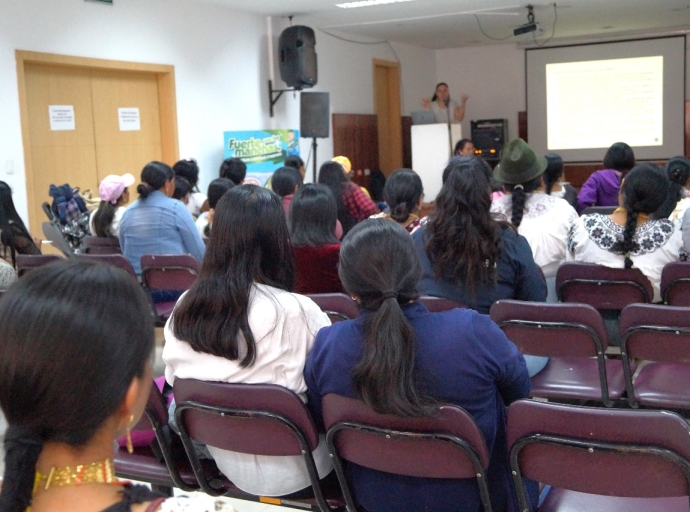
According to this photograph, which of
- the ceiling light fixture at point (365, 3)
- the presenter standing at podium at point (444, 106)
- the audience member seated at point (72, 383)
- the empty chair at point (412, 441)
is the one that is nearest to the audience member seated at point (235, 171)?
the ceiling light fixture at point (365, 3)

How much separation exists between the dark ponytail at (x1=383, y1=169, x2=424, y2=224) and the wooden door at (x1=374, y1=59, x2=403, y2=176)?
7369 mm

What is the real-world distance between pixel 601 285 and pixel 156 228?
246cm

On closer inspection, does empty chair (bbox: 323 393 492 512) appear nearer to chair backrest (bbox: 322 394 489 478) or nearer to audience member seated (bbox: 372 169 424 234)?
chair backrest (bbox: 322 394 489 478)

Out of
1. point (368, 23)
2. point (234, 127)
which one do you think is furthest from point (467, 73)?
point (234, 127)

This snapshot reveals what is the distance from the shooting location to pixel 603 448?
1.47 m

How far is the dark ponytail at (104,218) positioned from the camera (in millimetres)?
4762

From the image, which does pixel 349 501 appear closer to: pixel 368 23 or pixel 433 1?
pixel 433 1

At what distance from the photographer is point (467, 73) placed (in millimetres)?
12438

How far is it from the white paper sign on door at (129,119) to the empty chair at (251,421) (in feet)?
17.8

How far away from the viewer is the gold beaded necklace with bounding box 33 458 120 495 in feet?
3.03

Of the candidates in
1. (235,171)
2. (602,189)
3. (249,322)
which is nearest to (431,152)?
(602,189)

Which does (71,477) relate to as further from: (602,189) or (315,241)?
(602,189)

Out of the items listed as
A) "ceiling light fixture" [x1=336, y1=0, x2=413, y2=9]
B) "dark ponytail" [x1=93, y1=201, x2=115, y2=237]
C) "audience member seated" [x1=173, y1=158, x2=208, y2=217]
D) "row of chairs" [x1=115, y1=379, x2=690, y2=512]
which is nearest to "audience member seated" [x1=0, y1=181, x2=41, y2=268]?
"dark ponytail" [x1=93, y1=201, x2=115, y2=237]

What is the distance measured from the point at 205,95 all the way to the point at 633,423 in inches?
267
